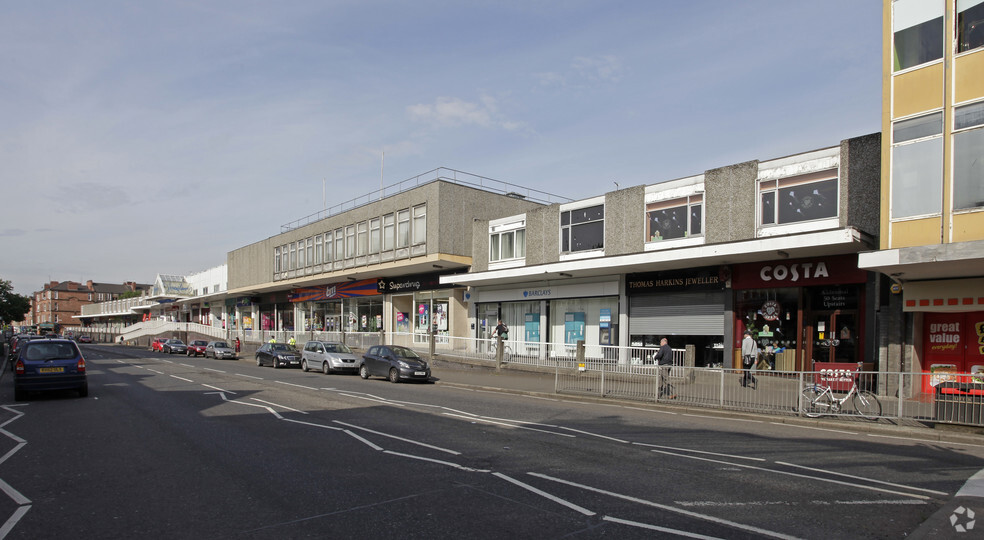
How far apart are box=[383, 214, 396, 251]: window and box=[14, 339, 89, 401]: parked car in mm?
20518

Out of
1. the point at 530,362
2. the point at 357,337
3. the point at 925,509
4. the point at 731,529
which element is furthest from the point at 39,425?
the point at 357,337

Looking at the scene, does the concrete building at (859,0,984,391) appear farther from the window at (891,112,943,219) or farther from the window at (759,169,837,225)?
the window at (759,169,837,225)

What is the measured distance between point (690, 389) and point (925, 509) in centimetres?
919

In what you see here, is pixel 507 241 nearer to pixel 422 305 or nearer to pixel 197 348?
pixel 422 305

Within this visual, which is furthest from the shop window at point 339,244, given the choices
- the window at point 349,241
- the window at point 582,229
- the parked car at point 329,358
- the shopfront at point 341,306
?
the window at point 582,229

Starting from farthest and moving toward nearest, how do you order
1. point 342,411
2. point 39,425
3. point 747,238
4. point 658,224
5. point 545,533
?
point 658,224 < point 747,238 < point 342,411 < point 39,425 < point 545,533

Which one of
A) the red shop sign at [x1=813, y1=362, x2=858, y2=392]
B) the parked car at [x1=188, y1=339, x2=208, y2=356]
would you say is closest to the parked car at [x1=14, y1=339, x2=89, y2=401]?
the red shop sign at [x1=813, y1=362, x2=858, y2=392]

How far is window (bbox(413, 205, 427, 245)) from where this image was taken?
32594 millimetres

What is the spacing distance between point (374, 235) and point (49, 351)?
2247 centimetres

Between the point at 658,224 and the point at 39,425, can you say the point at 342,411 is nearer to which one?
the point at 39,425

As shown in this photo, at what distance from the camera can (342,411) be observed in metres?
13.6

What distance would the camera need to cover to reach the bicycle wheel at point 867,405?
13.0 m

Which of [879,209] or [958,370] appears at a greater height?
[879,209]

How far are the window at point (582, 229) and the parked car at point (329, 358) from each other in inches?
408
